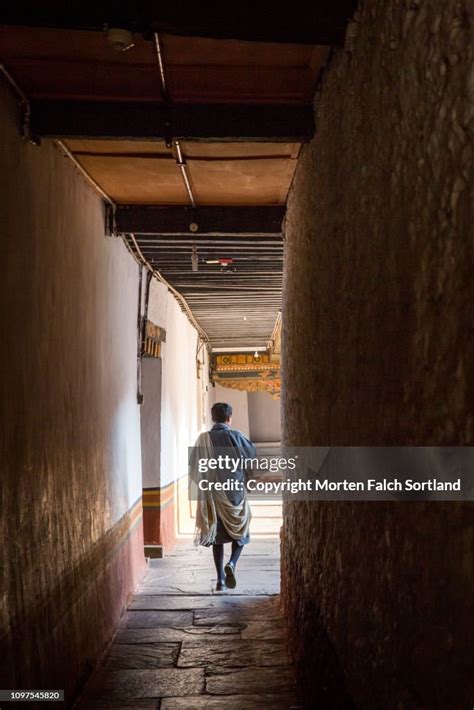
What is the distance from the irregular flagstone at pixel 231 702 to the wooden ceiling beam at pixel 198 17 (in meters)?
3.39

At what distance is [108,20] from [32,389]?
1766 mm

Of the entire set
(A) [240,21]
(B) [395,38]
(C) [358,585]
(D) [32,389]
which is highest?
(A) [240,21]

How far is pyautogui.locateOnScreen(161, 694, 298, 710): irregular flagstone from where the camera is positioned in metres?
3.74

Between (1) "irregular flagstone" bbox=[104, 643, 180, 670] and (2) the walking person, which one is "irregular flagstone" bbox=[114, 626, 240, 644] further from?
(2) the walking person

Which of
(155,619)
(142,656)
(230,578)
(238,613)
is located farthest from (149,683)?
(230,578)

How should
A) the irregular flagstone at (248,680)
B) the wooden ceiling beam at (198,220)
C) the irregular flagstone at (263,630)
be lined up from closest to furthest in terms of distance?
1. the irregular flagstone at (248,680)
2. the irregular flagstone at (263,630)
3. the wooden ceiling beam at (198,220)

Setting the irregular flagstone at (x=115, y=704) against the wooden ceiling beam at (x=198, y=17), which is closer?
the wooden ceiling beam at (x=198, y=17)

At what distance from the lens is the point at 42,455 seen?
3600mm

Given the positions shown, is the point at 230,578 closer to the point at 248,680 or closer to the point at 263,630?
the point at 263,630

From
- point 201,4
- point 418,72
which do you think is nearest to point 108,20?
point 201,4

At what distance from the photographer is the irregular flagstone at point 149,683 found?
13.0 feet

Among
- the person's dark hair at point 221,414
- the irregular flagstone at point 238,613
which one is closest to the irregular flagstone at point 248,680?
the irregular flagstone at point 238,613

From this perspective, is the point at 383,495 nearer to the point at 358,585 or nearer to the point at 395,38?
the point at 358,585

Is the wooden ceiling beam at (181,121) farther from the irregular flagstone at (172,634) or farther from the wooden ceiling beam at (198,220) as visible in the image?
the irregular flagstone at (172,634)
